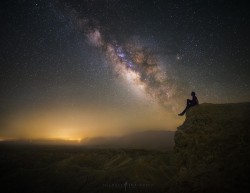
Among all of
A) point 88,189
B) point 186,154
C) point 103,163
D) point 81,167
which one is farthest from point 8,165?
point 186,154

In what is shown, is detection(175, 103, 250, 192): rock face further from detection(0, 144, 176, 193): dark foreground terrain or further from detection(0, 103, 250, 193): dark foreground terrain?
detection(0, 144, 176, 193): dark foreground terrain

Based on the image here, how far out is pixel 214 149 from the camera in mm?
14797

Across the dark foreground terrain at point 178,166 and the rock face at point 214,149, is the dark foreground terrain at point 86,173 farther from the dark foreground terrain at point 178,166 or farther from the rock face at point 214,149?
the rock face at point 214,149

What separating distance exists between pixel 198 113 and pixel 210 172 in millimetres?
6417

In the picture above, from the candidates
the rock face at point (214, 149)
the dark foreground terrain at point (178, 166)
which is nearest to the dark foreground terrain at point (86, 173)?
the dark foreground terrain at point (178, 166)

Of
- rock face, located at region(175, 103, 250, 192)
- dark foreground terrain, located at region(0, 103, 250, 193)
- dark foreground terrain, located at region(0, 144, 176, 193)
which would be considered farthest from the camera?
dark foreground terrain, located at region(0, 144, 176, 193)

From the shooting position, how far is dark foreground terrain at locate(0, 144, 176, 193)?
26325 mm

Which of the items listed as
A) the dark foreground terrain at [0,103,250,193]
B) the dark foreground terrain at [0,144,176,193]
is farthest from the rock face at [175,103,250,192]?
the dark foreground terrain at [0,144,176,193]

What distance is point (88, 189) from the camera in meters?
26.0

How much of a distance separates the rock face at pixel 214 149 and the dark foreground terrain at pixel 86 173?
7171mm

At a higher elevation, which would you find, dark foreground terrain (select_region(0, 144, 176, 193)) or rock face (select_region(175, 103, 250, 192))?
rock face (select_region(175, 103, 250, 192))

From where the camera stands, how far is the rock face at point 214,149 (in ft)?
38.5

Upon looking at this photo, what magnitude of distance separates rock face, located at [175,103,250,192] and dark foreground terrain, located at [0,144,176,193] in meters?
7.17

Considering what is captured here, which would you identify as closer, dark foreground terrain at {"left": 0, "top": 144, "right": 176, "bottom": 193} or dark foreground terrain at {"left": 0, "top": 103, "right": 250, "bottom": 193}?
dark foreground terrain at {"left": 0, "top": 103, "right": 250, "bottom": 193}
